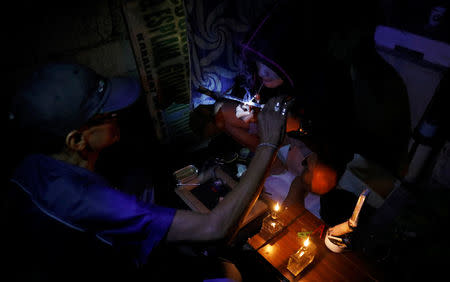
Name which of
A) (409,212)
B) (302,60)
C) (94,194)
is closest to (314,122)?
(302,60)

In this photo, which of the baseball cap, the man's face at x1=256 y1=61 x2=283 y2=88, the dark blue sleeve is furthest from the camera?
the man's face at x1=256 y1=61 x2=283 y2=88

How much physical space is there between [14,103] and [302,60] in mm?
3072

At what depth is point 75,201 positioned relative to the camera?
1924mm

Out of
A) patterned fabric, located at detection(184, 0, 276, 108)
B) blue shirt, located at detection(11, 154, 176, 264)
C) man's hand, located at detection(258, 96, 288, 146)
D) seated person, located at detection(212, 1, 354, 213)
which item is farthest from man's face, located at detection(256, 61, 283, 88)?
blue shirt, located at detection(11, 154, 176, 264)

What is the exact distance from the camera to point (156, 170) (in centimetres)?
508

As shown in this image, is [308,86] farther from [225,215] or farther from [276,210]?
[225,215]

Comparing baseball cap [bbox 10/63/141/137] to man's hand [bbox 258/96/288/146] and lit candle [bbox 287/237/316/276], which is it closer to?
man's hand [bbox 258/96/288/146]

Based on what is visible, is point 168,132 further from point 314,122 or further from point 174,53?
point 314,122

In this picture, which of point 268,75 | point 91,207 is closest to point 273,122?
point 268,75

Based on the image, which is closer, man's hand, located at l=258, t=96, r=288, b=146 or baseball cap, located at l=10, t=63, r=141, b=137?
baseball cap, located at l=10, t=63, r=141, b=137

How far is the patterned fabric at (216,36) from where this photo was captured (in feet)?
12.8

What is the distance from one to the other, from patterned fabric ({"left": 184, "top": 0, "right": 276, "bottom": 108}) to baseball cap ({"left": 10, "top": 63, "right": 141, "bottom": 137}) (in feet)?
6.95

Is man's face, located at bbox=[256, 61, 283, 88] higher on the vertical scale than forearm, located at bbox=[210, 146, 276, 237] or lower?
higher

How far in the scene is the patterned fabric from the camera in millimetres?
3887
